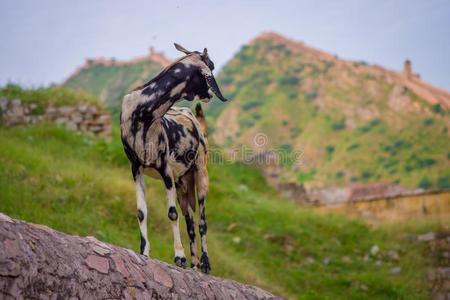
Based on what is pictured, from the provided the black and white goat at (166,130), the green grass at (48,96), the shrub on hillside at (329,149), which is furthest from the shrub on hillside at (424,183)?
the black and white goat at (166,130)

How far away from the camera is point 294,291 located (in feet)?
42.6

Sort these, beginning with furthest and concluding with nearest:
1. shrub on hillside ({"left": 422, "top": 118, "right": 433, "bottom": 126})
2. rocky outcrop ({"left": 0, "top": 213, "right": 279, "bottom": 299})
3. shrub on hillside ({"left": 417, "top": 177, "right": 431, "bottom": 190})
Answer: shrub on hillside ({"left": 422, "top": 118, "right": 433, "bottom": 126}) < shrub on hillside ({"left": 417, "top": 177, "right": 431, "bottom": 190}) < rocky outcrop ({"left": 0, "top": 213, "right": 279, "bottom": 299})

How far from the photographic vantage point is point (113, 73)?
40.9 m

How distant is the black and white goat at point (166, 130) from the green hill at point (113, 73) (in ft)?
97.4

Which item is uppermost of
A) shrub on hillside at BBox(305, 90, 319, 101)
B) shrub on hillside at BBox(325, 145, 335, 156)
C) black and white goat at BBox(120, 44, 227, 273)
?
A: shrub on hillside at BBox(305, 90, 319, 101)

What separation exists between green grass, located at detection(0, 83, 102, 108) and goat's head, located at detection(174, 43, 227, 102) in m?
10.8

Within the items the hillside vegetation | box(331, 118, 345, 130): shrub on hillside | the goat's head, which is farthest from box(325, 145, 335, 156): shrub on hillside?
the goat's head

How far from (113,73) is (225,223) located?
89.2 ft

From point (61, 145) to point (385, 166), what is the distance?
23.8m

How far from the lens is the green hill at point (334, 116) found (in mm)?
36125

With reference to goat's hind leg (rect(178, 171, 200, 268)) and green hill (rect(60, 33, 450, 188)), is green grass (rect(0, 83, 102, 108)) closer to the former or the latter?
goat's hind leg (rect(178, 171, 200, 268))

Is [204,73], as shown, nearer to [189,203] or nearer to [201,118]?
[201,118]

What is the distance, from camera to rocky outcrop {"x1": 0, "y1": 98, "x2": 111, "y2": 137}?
16.2 metres

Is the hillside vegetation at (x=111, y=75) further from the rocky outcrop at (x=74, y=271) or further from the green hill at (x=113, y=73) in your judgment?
the rocky outcrop at (x=74, y=271)
